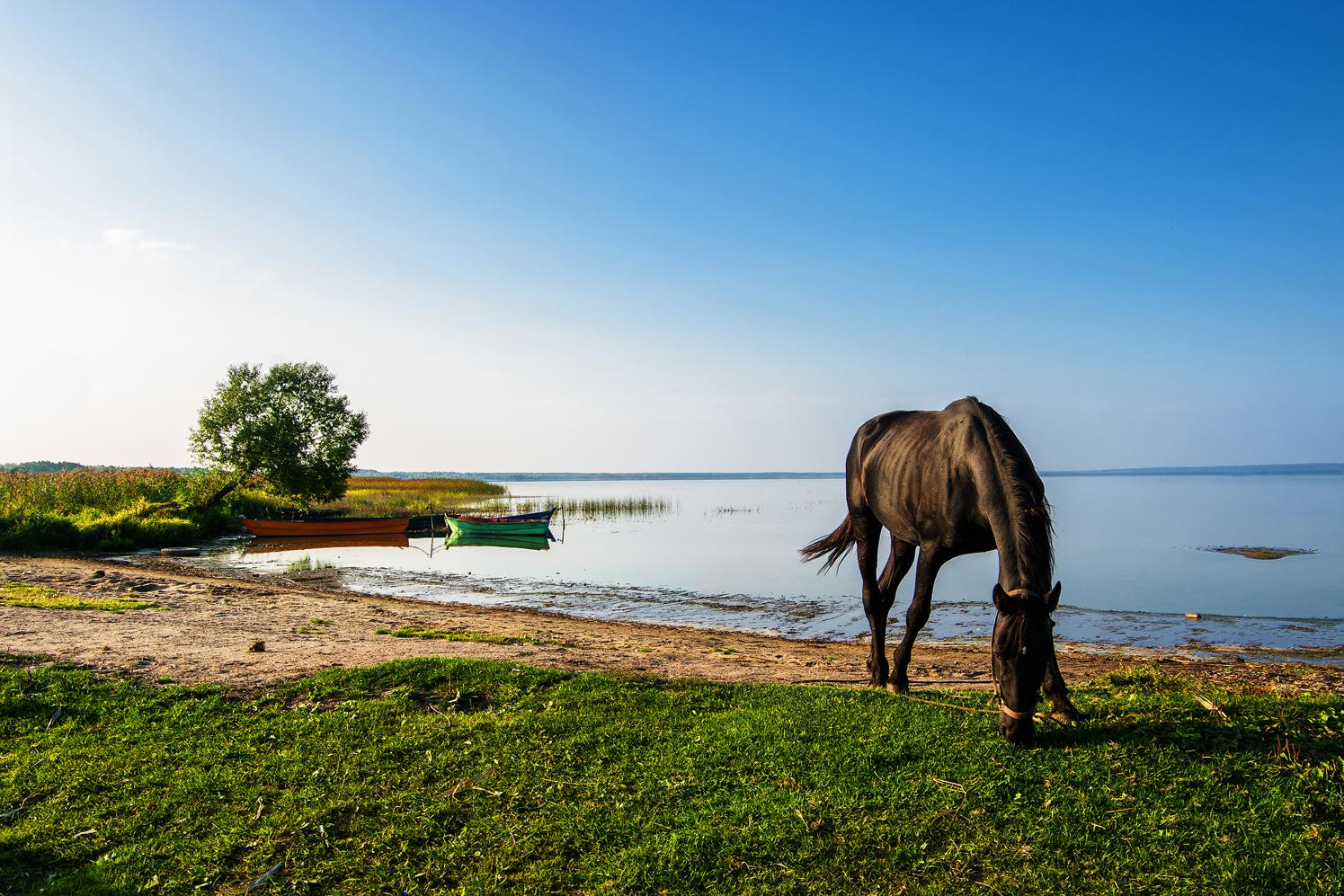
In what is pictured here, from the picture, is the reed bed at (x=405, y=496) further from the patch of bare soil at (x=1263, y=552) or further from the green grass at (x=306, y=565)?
the patch of bare soil at (x=1263, y=552)

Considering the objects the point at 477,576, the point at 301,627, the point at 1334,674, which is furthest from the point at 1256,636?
the point at 477,576

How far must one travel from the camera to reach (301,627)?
11.1m

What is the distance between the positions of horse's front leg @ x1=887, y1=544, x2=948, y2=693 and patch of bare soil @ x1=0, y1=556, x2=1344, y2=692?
3.24 feet

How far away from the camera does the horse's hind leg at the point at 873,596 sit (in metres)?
7.56

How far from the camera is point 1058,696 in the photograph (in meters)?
5.33

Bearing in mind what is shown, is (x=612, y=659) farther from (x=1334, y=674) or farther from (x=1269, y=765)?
(x=1334, y=674)

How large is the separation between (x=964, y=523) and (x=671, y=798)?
3391 millimetres

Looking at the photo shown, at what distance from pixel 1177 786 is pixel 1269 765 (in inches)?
25.2

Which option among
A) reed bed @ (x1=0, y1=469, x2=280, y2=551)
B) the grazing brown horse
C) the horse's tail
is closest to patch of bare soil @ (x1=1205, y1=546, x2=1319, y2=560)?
the horse's tail

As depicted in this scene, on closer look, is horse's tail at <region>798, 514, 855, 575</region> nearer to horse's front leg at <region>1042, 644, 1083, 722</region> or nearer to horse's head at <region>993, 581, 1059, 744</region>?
horse's front leg at <region>1042, 644, 1083, 722</region>

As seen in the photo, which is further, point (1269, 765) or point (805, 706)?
point (805, 706)

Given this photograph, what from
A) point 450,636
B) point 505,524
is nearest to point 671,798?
point 450,636

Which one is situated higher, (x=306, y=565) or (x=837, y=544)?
(x=837, y=544)

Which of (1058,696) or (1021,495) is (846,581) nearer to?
(1058,696)
